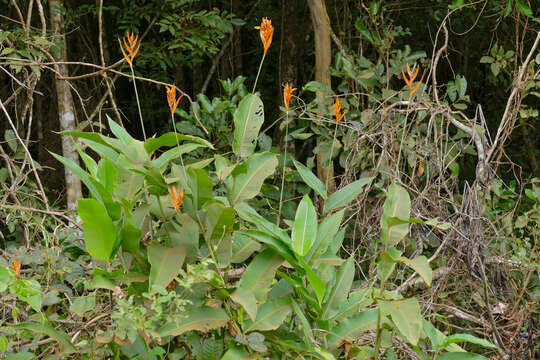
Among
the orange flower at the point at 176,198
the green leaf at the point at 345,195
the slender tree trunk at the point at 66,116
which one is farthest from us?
the slender tree trunk at the point at 66,116

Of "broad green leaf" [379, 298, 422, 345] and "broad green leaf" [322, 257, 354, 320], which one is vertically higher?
"broad green leaf" [379, 298, 422, 345]

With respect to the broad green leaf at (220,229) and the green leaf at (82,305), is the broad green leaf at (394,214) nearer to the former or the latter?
the broad green leaf at (220,229)

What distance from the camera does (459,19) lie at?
5438 mm

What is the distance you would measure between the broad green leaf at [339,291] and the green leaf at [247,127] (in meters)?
0.38

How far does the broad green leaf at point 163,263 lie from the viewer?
1410 mm

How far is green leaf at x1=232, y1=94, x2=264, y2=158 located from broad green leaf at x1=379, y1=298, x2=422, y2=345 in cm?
50

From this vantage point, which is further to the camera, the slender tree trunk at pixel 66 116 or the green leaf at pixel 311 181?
the slender tree trunk at pixel 66 116

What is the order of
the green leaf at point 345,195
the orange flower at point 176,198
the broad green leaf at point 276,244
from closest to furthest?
the orange flower at point 176,198
the broad green leaf at point 276,244
the green leaf at point 345,195

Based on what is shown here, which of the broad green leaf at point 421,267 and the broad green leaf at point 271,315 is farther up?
the broad green leaf at point 421,267

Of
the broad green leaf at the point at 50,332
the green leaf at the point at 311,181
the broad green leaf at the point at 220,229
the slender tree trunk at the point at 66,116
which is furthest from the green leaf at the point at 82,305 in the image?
the slender tree trunk at the point at 66,116

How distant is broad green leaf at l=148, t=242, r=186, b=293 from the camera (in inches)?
55.5

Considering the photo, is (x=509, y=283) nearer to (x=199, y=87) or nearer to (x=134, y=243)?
(x=134, y=243)

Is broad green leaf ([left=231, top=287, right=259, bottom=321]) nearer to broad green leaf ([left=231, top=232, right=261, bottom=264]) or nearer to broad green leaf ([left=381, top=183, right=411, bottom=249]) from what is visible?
broad green leaf ([left=231, top=232, right=261, bottom=264])

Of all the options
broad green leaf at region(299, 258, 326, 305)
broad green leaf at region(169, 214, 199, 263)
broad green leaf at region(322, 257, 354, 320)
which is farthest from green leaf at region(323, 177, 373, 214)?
broad green leaf at region(169, 214, 199, 263)
